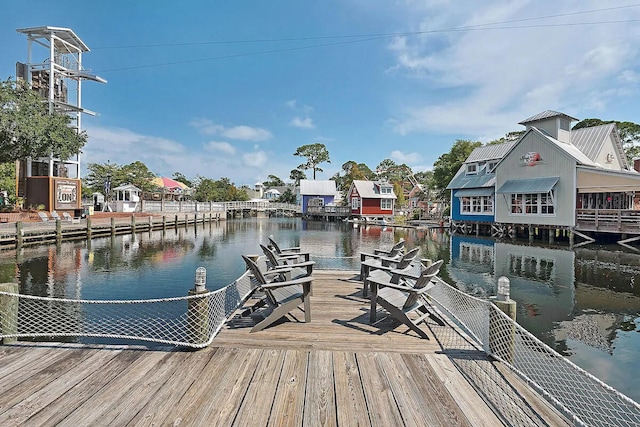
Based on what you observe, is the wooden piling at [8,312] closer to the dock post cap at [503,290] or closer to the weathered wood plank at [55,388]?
the weathered wood plank at [55,388]

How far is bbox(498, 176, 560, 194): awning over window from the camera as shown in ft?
71.9

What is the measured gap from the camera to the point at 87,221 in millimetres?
21516

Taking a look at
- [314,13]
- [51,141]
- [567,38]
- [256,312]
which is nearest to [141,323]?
[256,312]

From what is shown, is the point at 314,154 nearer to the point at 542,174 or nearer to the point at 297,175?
the point at 297,175

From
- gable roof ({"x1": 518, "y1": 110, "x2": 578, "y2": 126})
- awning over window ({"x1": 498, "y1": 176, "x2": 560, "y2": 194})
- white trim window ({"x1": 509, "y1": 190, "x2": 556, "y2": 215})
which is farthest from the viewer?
gable roof ({"x1": 518, "y1": 110, "x2": 578, "y2": 126})

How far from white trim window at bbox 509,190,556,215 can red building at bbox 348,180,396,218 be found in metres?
21.0

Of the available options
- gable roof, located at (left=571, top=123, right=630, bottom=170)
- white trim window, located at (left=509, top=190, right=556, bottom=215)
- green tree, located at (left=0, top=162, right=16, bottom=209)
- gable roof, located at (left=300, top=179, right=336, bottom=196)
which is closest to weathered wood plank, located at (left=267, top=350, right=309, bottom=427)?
white trim window, located at (left=509, top=190, right=556, bottom=215)

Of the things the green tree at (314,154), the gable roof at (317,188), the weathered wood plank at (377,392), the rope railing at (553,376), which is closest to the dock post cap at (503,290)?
the rope railing at (553,376)

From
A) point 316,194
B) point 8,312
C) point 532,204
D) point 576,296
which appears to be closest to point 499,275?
point 576,296

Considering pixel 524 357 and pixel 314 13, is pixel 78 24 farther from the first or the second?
→ pixel 524 357

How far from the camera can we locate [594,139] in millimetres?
24125

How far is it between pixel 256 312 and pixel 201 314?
145 centimetres

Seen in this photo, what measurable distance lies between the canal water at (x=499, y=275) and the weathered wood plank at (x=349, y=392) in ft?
13.4

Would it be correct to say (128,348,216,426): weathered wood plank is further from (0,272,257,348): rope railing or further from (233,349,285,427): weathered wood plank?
(233,349,285,427): weathered wood plank
